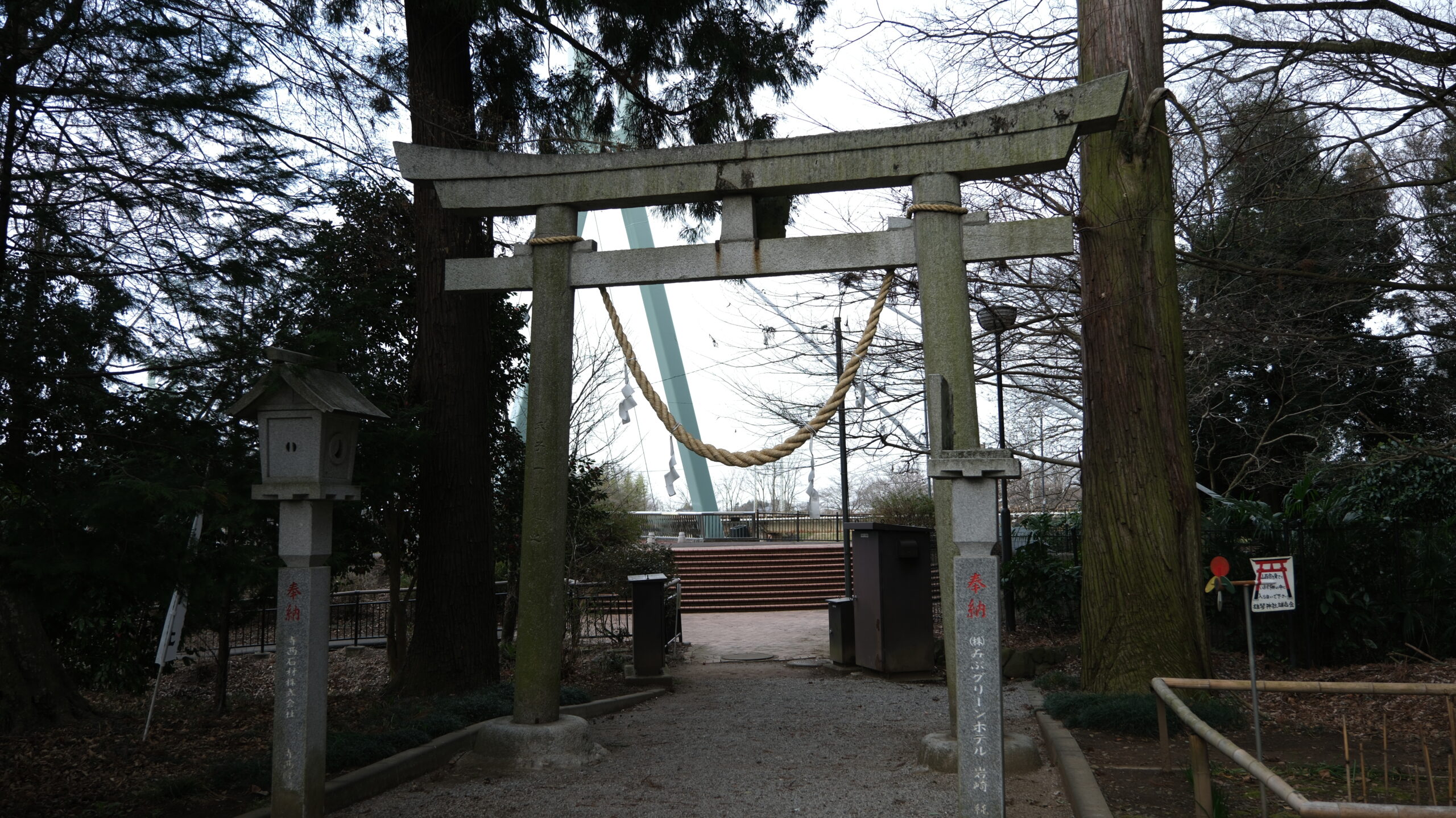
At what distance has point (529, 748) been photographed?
6.78 m

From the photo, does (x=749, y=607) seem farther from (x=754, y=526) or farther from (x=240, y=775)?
(x=240, y=775)

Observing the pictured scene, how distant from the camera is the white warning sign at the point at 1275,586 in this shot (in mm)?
5863

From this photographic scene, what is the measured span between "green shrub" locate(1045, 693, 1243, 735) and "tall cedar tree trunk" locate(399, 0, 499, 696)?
5392 mm

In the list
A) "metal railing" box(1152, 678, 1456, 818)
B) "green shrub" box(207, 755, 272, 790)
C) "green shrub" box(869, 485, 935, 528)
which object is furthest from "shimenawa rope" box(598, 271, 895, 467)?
"green shrub" box(869, 485, 935, 528)

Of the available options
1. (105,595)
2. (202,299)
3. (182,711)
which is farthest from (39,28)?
(182,711)

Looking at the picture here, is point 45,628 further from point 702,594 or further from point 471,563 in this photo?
point 702,594

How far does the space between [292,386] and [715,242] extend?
3035mm

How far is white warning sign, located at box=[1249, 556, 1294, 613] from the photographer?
586 cm

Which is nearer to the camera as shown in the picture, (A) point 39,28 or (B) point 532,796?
(A) point 39,28

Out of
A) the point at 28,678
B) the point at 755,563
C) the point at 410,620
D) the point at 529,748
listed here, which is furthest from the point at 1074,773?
the point at 755,563

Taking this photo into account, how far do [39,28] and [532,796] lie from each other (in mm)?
5078

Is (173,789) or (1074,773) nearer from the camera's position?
(173,789)

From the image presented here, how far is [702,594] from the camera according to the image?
25.2 m

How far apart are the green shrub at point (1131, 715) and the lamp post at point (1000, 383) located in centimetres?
465
